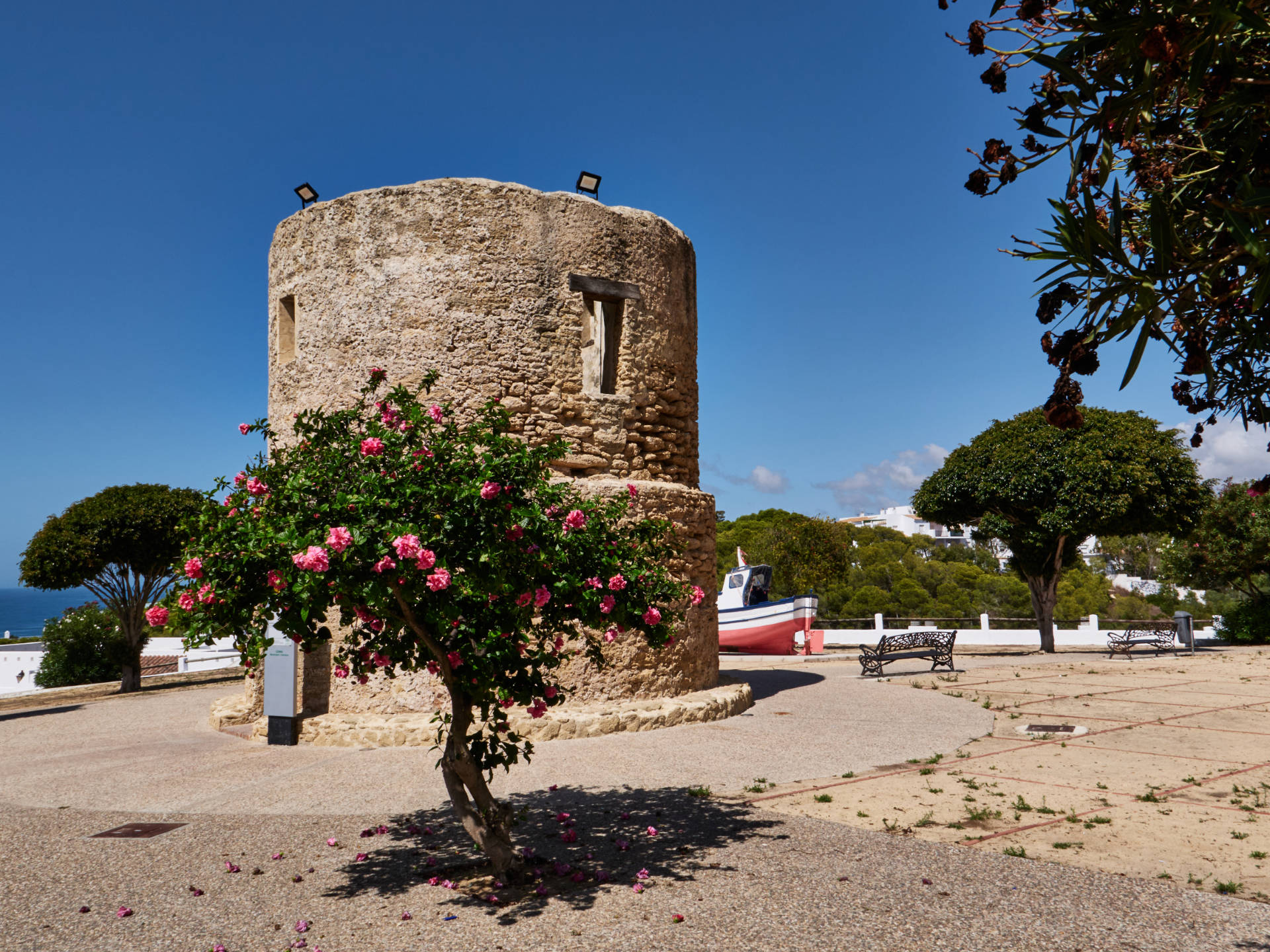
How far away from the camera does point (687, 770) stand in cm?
755

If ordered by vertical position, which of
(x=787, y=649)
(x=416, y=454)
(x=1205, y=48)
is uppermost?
(x=1205, y=48)

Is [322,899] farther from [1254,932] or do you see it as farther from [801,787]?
[1254,932]

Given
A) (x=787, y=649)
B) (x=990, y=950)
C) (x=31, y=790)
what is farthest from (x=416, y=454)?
(x=787, y=649)

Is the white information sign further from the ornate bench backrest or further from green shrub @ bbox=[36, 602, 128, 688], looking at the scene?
green shrub @ bbox=[36, 602, 128, 688]

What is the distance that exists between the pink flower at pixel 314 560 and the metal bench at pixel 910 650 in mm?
13409

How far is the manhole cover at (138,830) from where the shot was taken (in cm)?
603

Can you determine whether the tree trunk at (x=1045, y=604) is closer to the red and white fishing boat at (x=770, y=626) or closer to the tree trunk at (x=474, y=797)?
the red and white fishing boat at (x=770, y=626)

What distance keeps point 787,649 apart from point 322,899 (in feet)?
A: 65.7

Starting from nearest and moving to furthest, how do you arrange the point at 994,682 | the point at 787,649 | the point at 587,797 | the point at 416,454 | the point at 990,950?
the point at 990,950 < the point at 416,454 < the point at 587,797 < the point at 994,682 < the point at 787,649

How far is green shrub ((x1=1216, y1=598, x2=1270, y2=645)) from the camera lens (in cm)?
2343

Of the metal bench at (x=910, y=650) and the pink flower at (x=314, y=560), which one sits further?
the metal bench at (x=910, y=650)

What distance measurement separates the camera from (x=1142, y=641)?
62.8ft

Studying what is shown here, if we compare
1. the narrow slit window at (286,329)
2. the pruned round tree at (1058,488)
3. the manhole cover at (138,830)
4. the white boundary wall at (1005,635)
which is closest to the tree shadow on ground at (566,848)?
the manhole cover at (138,830)

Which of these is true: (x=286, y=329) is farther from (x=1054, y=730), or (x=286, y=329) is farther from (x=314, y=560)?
(x=1054, y=730)
